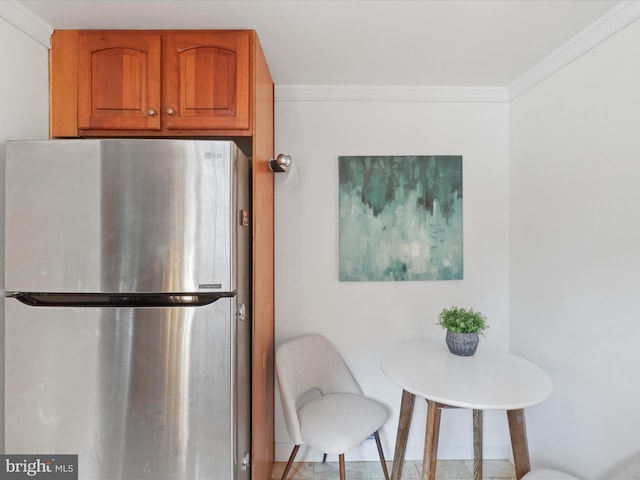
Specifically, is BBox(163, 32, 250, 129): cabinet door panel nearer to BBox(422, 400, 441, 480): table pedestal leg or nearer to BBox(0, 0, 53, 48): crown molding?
BBox(0, 0, 53, 48): crown molding

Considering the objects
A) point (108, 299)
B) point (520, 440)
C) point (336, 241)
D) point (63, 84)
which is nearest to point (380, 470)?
point (520, 440)

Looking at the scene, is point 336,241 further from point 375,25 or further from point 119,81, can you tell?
point 119,81

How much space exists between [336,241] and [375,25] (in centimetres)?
121

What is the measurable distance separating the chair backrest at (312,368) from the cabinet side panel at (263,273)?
13 centimetres

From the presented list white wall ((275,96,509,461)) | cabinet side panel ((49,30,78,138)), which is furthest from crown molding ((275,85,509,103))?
cabinet side panel ((49,30,78,138))

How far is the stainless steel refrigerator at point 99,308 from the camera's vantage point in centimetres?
133

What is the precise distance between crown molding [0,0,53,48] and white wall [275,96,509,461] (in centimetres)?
119

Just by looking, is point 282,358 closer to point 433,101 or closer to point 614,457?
point 614,457

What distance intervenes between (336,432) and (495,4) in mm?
2089

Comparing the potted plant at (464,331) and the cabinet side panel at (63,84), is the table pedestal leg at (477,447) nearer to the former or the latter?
the potted plant at (464,331)

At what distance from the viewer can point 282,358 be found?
1942mm

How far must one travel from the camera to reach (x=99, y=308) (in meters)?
1.33

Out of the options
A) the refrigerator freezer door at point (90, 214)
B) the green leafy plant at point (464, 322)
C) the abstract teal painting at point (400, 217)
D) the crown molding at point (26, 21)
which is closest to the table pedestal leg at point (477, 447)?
the green leafy plant at point (464, 322)

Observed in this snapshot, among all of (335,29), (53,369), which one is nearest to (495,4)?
(335,29)
